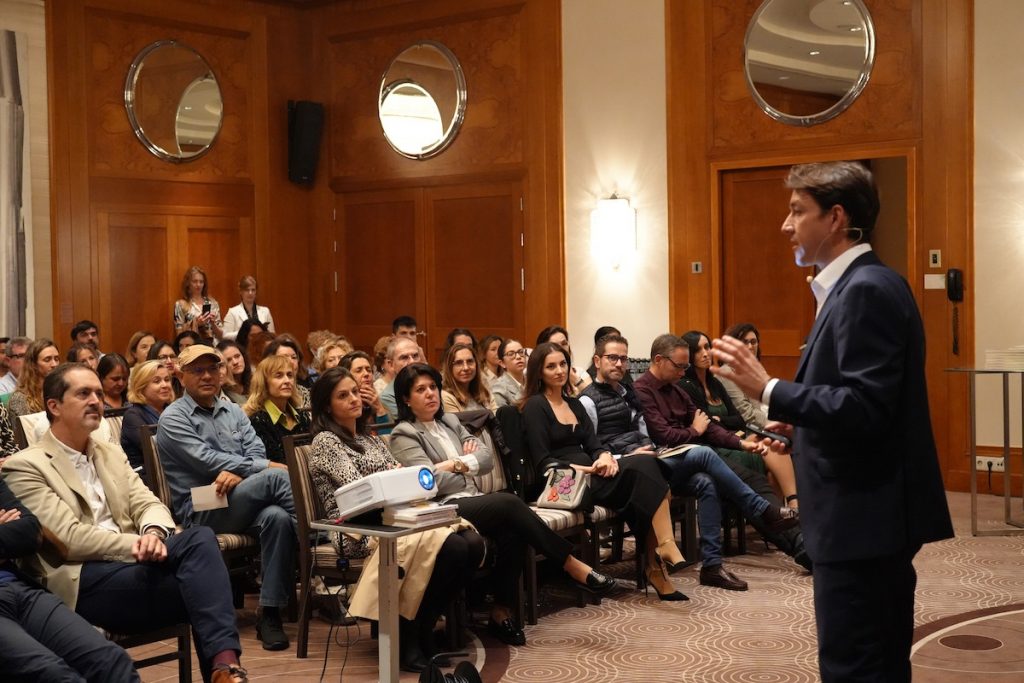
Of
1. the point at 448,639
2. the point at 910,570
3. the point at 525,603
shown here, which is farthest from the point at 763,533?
the point at 910,570

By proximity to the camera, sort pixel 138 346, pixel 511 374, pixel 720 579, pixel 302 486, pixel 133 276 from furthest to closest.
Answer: pixel 133 276 → pixel 138 346 → pixel 511 374 → pixel 720 579 → pixel 302 486

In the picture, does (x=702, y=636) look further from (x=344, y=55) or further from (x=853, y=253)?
(x=344, y=55)

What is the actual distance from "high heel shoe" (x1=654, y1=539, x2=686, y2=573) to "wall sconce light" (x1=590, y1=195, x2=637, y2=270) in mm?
4290

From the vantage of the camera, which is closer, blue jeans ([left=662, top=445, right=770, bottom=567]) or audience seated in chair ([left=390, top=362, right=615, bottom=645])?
audience seated in chair ([left=390, top=362, right=615, bottom=645])

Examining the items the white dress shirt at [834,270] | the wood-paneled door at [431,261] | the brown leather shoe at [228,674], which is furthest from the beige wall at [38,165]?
the white dress shirt at [834,270]

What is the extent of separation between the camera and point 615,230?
9383mm

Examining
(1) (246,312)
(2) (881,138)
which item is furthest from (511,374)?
(1) (246,312)

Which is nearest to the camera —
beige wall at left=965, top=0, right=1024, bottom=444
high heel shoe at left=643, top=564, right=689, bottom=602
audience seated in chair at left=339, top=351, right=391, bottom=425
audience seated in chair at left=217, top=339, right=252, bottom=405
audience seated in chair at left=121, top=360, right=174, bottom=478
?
audience seated in chair at left=121, top=360, right=174, bottom=478

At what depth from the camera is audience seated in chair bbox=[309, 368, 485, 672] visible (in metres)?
4.33

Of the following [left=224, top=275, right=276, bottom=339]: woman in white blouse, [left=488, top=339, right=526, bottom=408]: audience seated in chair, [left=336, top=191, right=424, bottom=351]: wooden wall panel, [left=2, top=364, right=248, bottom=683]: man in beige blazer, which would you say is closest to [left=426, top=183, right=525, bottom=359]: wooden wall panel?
[left=336, top=191, right=424, bottom=351]: wooden wall panel

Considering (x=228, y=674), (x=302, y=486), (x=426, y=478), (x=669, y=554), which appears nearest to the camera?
(x=228, y=674)

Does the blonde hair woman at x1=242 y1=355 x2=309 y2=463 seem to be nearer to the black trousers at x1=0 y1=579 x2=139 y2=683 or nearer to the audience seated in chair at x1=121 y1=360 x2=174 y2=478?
the audience seated in chair at x1=121 y1=360 x2=174 y2=478

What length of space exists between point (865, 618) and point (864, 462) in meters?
0.32

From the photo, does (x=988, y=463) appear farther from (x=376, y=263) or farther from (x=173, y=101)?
(x=173, y=101)
